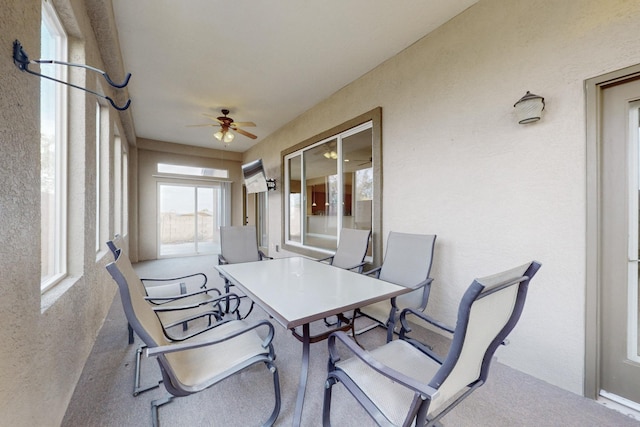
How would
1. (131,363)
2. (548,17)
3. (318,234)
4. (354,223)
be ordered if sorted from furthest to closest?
1. (318,234)
2. (354,223)
3. (131,363)
4. (548,17)

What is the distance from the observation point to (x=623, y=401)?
1544 millimetres

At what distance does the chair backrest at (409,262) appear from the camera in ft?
7.45

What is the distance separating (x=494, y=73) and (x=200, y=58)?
3118 millimetres

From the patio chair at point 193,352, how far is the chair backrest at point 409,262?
1351 mm

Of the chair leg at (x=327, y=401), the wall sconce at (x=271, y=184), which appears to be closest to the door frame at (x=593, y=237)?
the chair leg at (x=327, y=401)

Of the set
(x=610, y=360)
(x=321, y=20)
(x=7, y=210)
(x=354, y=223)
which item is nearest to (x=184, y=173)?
(x=354, y=223)

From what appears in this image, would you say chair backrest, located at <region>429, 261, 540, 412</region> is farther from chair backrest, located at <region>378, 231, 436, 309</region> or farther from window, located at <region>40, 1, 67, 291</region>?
window, located at <region>40, 1, 67, 291</region>

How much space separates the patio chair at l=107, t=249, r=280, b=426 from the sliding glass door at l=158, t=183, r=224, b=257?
600 cm

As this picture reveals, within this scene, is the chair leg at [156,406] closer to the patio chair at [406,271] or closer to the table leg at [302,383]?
the table leg at [302,383]

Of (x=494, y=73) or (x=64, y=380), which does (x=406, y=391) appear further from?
(x=494, y=73)

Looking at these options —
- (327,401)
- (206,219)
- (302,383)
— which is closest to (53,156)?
(302,383)

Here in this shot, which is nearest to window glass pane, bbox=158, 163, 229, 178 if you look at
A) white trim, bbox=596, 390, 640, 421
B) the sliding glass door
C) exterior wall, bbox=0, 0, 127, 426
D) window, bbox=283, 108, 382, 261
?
the sliding glass door

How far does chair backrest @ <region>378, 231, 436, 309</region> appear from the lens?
89.4 inches

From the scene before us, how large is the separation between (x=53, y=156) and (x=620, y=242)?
3.94 meters
